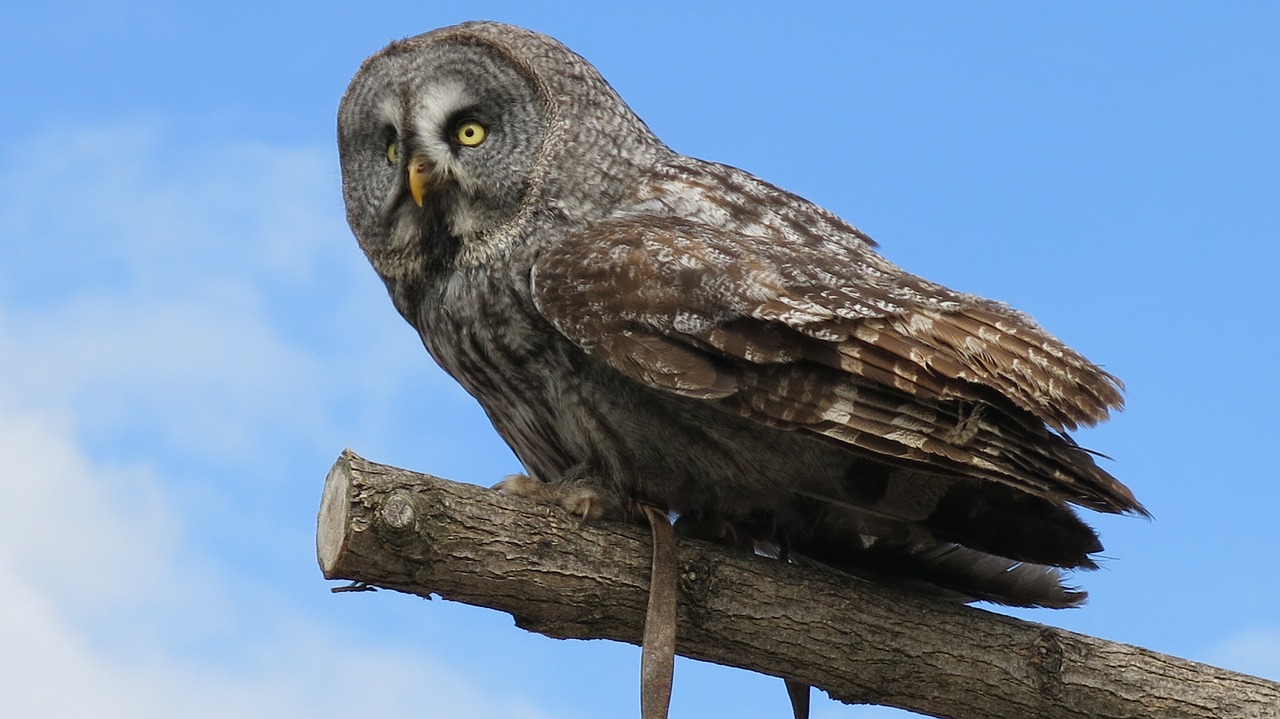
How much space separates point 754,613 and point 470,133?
1.65 meters

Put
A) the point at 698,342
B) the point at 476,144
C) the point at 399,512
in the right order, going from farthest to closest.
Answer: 1. the point at 476,144
2. the point at 698,342
3. the point at 399,512

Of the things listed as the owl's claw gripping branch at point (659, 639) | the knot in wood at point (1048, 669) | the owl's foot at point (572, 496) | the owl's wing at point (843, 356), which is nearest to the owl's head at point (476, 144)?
the owl's wing at point (843, 356)

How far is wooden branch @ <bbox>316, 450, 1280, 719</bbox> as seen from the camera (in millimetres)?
3775

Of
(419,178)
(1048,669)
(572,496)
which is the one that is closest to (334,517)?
(572,496)

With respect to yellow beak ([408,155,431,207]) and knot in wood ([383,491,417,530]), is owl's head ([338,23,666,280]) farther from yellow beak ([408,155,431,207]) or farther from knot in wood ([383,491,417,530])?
knot in wood ([383,491,417,530])

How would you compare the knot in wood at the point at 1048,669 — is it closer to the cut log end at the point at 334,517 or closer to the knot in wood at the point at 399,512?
the knot in wood at the point at 399,512

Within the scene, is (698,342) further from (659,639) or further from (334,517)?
(334,517)

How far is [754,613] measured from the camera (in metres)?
4.17

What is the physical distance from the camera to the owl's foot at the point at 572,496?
408 centimetres

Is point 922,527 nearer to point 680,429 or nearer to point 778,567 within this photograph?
A: point 778,567

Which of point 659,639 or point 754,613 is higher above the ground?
point 754,613

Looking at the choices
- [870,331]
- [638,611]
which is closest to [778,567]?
[638,611]

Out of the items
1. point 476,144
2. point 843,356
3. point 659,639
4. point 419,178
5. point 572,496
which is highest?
point 476,144

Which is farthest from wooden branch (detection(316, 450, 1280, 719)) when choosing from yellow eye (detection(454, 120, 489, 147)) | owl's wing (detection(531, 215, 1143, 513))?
yellow eye (detection(454, 120, 489, 147))
